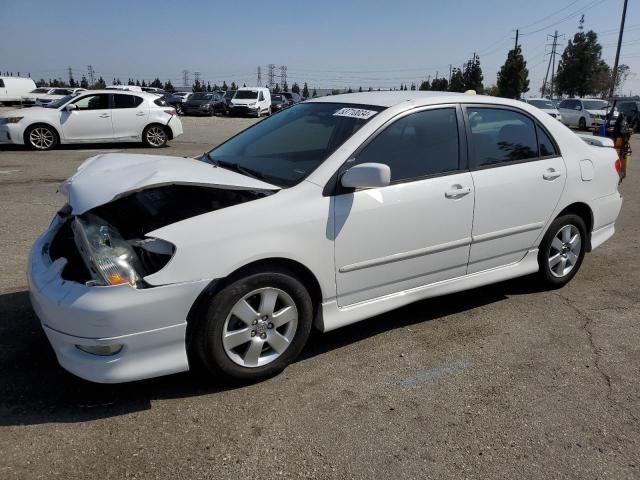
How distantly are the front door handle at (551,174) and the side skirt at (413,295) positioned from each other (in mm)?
586

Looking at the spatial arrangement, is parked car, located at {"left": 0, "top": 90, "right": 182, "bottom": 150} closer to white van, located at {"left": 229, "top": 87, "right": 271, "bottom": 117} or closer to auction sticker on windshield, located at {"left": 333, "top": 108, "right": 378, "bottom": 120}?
auction sticker on windshield, located at {"left": 333, "top": 108, "right": 378, "bottom": 120}

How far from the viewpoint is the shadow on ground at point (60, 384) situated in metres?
2.75

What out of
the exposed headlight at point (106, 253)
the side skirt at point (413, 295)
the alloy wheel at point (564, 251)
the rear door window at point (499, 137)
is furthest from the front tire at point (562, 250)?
the exposed headlight at point (106, 253)

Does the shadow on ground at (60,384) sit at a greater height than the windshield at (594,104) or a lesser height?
lesser

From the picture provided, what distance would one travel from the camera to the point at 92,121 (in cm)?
1327

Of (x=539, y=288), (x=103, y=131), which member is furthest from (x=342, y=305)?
(x=103, y=131)

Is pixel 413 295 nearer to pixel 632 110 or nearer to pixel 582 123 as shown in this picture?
pixel 582 123

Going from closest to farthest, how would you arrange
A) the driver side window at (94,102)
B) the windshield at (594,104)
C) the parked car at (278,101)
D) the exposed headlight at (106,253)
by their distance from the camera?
the exposed headlight at (106,253)
the driver side window at (94,102)
the windshield at (594,104)
the parked car at (278,101)

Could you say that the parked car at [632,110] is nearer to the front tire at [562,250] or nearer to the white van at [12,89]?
Result: the front tire at [562,250]

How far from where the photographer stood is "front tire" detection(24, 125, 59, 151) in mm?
12836

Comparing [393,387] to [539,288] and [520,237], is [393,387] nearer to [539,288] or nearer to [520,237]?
Answer: [520,237]

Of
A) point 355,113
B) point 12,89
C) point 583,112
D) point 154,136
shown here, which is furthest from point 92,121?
point 12,89

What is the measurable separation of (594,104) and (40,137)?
81.9ft

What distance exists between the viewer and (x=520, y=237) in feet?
13.5
